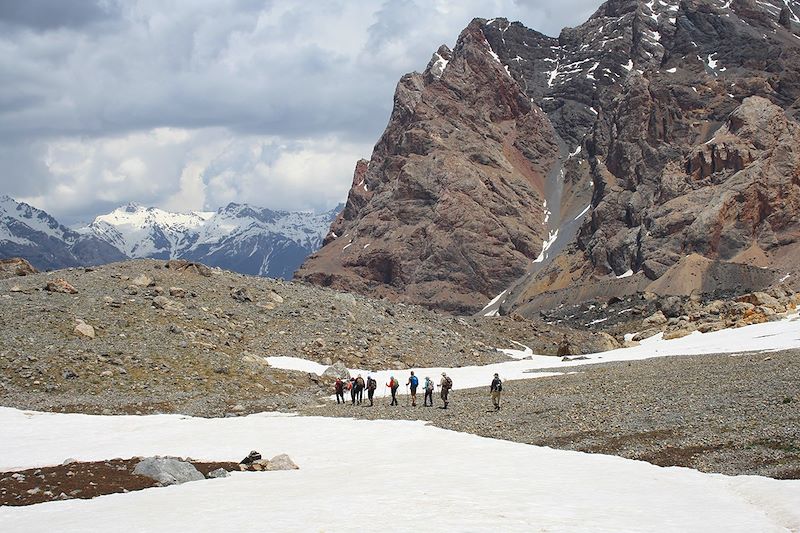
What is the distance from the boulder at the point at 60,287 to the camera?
5862 cm

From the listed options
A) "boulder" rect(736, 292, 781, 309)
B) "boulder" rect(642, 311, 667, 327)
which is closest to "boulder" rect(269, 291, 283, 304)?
"boulder" rect(736, 292, 781, 309)

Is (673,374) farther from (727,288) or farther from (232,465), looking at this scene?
(727,288)

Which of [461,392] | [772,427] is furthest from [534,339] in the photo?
[772,427]

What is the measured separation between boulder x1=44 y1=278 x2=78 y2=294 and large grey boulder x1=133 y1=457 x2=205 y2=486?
36.6 m

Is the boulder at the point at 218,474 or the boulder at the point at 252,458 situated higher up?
the boulder at the point at 252,458

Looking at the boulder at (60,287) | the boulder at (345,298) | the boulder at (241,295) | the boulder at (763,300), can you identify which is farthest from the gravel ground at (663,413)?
the boulder at (763,300)

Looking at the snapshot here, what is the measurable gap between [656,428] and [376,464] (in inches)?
431

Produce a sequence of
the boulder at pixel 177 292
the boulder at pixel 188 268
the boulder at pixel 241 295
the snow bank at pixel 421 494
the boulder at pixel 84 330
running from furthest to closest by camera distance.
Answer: the boulder at pixel 188 268 < the boulder at pixel 241 295 < the boulder at pixel 177 292 < the boulder at pixel 84 330 < the snow bank at pixel 421 494

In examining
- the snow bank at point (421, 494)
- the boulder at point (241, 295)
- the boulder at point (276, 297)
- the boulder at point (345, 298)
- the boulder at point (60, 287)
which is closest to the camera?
the snow bank at point (421, 494)

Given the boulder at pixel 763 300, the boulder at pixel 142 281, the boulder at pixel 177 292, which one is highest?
the boulder at pixel 142 281

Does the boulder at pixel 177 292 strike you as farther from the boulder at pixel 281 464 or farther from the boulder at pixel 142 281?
the boulder at pixel 281 464

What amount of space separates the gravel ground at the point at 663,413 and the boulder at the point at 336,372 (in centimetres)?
608

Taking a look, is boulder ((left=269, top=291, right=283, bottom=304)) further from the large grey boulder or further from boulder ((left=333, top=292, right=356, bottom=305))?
the large grey boulder

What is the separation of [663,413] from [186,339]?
115ft
